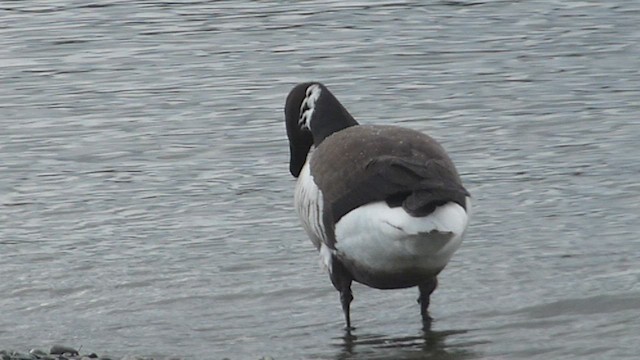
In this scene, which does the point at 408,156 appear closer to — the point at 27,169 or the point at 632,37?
the point at 27,169

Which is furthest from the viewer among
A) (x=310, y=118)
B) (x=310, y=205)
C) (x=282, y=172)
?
(x=282, y=172)

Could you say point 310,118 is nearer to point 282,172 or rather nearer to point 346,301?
point 346,301

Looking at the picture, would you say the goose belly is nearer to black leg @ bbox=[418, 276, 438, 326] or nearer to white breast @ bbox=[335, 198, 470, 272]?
white breast @ bbox=[335, 198, 470, 272]

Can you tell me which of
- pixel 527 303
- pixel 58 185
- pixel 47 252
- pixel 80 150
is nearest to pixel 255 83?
pixel 80 150

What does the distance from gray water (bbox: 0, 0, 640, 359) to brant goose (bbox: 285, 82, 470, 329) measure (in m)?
0.52

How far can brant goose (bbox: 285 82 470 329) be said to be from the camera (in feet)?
25.2

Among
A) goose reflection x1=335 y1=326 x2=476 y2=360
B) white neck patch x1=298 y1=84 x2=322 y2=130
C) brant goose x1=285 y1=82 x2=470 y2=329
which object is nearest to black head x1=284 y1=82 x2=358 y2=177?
white neck patch x1=298 y1=84 x2=322 y2=130

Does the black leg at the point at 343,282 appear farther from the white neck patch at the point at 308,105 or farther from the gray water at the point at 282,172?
the white neck patch at the point at 308,105

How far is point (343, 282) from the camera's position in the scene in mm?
8898

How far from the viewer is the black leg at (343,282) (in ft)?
28.9

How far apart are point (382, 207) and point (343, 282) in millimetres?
1063

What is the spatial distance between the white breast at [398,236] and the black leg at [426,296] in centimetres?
55

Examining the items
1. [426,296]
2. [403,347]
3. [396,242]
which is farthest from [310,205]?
[396,242]

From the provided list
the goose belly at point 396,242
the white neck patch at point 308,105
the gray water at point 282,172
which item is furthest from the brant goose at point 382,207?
the gray water at point 282,172
